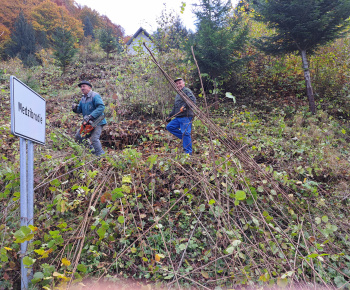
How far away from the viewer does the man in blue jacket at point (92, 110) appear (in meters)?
4.56

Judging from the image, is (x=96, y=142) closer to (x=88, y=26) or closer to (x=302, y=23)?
(x=302, y=23)

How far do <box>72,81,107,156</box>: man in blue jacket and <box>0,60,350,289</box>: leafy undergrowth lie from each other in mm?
585

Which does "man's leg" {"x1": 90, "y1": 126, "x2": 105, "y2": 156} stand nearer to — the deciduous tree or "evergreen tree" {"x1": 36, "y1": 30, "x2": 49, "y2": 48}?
"evergreen tree" {"x1": 36, "y1": 30, "x2": 49, "y2": 48}

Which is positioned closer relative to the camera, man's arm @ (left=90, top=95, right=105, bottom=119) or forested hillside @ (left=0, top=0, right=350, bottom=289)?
forested hillside @ (left=0, top=0, right=350, bottom=289)

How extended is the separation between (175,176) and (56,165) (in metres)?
1.84

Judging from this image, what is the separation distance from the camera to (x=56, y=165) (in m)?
3.43

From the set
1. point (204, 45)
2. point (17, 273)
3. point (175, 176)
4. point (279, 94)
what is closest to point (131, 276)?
point (17, 273)

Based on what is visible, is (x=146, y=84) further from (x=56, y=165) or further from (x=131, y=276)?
(x=131, y=276)

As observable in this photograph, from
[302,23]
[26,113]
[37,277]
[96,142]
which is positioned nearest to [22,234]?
[37,277]

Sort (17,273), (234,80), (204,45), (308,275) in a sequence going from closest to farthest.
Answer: (17,273) < (308,275) < (204,45) < (234,80)

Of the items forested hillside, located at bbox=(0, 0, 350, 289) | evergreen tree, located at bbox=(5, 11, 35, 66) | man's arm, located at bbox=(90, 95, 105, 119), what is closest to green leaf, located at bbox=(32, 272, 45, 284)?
forested hillside, located at bbox=(0, 0, 350, 289)

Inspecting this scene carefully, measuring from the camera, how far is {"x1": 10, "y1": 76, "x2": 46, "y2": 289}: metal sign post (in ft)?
5.65

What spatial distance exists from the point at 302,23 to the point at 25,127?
848cm

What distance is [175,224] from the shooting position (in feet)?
9.95
